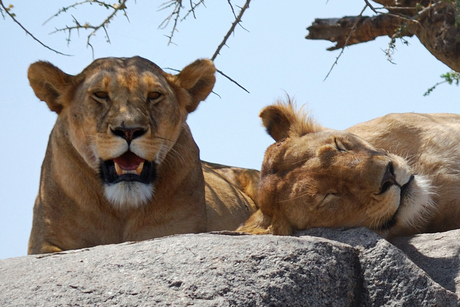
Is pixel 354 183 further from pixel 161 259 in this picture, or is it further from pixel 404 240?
pixel 161 259

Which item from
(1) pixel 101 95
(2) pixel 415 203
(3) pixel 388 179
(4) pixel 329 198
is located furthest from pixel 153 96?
(2) pixel 415 203

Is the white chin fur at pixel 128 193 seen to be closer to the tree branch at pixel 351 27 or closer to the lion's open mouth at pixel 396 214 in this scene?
the lion's open mouth at pixel 396 214

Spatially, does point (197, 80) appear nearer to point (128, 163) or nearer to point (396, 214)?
point (128, 163)

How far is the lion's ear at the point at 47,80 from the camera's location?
157 inches

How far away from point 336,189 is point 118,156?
1101 millimetres

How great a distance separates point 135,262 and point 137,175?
1.17m

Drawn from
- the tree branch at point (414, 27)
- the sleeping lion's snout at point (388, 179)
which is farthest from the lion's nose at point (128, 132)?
the tree branch at point (414, 27)

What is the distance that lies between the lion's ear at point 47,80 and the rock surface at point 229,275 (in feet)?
4.66

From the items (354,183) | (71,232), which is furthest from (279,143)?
(71,232)

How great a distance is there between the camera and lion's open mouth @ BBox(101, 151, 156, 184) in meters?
3.61

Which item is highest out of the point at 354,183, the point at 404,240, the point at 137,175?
the point at 137,175

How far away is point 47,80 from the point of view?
399 centimetres

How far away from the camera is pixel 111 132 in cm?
349

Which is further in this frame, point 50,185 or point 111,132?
point 50,185
